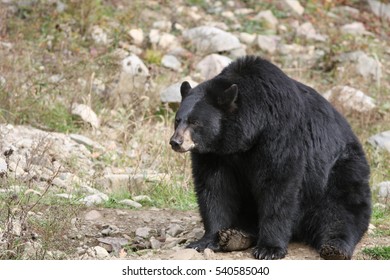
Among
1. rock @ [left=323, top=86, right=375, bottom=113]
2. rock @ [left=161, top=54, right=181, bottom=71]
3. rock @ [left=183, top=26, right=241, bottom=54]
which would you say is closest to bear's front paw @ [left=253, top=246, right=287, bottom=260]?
rock @ [left=323, top=86, right=375, bottom=113]

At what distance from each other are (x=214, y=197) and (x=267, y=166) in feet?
1.75

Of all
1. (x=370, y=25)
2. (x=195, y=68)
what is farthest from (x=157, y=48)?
(x=370, y=25)

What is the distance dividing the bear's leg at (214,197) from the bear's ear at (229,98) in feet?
1.66

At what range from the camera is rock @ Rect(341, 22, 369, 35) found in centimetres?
1713

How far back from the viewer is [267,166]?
680cm

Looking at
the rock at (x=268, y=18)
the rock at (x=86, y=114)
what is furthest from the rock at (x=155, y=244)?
the rock at (x=268, y=18)

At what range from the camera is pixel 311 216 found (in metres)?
7.29

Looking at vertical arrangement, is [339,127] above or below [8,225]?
above

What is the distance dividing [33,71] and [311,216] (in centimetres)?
611

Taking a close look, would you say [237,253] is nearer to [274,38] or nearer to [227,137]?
[227,137]

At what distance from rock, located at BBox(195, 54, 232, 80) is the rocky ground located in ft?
0.13

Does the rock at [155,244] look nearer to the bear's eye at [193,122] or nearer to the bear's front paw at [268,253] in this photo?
the bear's front paw at [268,253]

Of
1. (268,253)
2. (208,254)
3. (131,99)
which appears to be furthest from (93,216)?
A: (131,99)

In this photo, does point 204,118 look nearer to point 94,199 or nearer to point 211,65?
point 94,199
